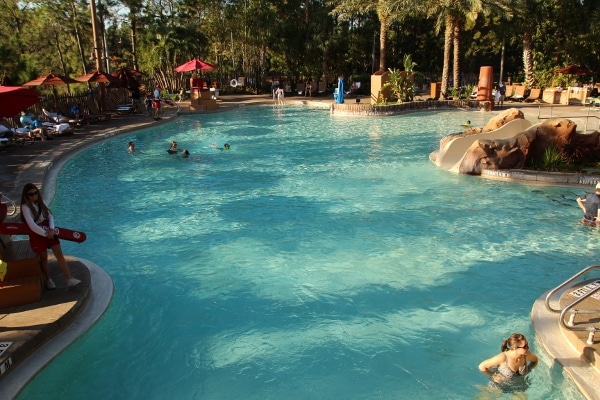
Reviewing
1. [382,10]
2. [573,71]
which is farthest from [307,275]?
[573,71]

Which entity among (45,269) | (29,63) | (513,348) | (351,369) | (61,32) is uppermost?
(61,32)

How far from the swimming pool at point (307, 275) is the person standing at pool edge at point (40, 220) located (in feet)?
3.19

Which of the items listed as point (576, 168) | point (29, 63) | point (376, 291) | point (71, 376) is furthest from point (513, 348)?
point (29, 63)

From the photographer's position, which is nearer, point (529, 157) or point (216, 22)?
point (529, 157)

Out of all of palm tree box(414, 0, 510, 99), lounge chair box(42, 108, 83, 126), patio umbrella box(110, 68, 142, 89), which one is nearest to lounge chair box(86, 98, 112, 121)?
patio umbrella box(110, 68, 142, 89)

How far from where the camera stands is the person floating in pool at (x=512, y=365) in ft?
16.9

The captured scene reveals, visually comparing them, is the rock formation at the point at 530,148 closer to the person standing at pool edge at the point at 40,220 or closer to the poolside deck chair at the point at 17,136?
the person standing at pool edge at the point at 40,220

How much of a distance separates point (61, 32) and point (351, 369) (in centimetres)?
4261

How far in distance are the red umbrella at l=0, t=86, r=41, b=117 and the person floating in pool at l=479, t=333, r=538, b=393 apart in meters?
7.37

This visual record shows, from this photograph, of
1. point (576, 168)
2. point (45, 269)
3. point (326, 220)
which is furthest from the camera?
point (576, 168)

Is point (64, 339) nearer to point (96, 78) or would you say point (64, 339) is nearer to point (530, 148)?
point (530, 148)

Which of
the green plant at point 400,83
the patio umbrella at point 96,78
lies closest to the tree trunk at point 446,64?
the green plant at point 400,83

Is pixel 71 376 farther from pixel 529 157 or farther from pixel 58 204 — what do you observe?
pixel 529 157

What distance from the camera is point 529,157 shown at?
14.2 metres
